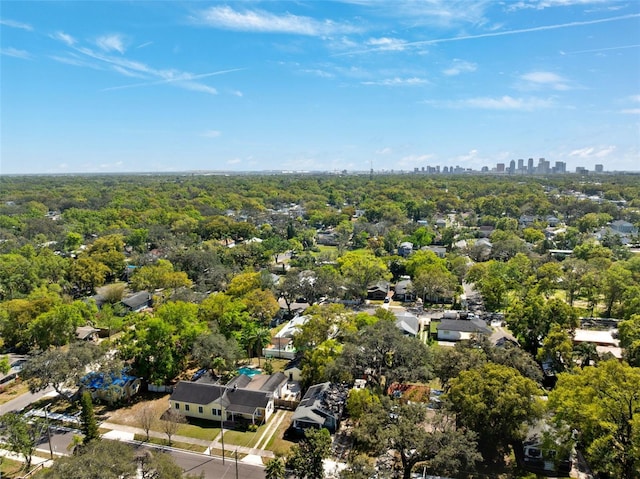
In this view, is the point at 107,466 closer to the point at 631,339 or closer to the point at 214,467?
the point at 214,467

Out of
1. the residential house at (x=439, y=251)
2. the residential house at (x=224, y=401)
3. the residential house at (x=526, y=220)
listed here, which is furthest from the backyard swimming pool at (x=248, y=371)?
the residential house at (x=526, y=220)

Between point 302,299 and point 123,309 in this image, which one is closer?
point 123,309

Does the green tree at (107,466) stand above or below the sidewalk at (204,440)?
above

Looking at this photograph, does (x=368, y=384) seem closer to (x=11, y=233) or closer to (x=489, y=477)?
(x=489, y=477)

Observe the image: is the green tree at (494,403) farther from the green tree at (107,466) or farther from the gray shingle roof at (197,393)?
the gray shingle roof at (197,393)

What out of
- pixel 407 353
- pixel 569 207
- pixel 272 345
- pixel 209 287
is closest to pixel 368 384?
pixel 407 353

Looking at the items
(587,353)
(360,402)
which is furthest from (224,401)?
(587,353)

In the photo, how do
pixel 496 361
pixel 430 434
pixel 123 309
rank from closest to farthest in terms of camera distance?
1. pixel 430 434
2. pixel 496 361
3. pixel 123 309
